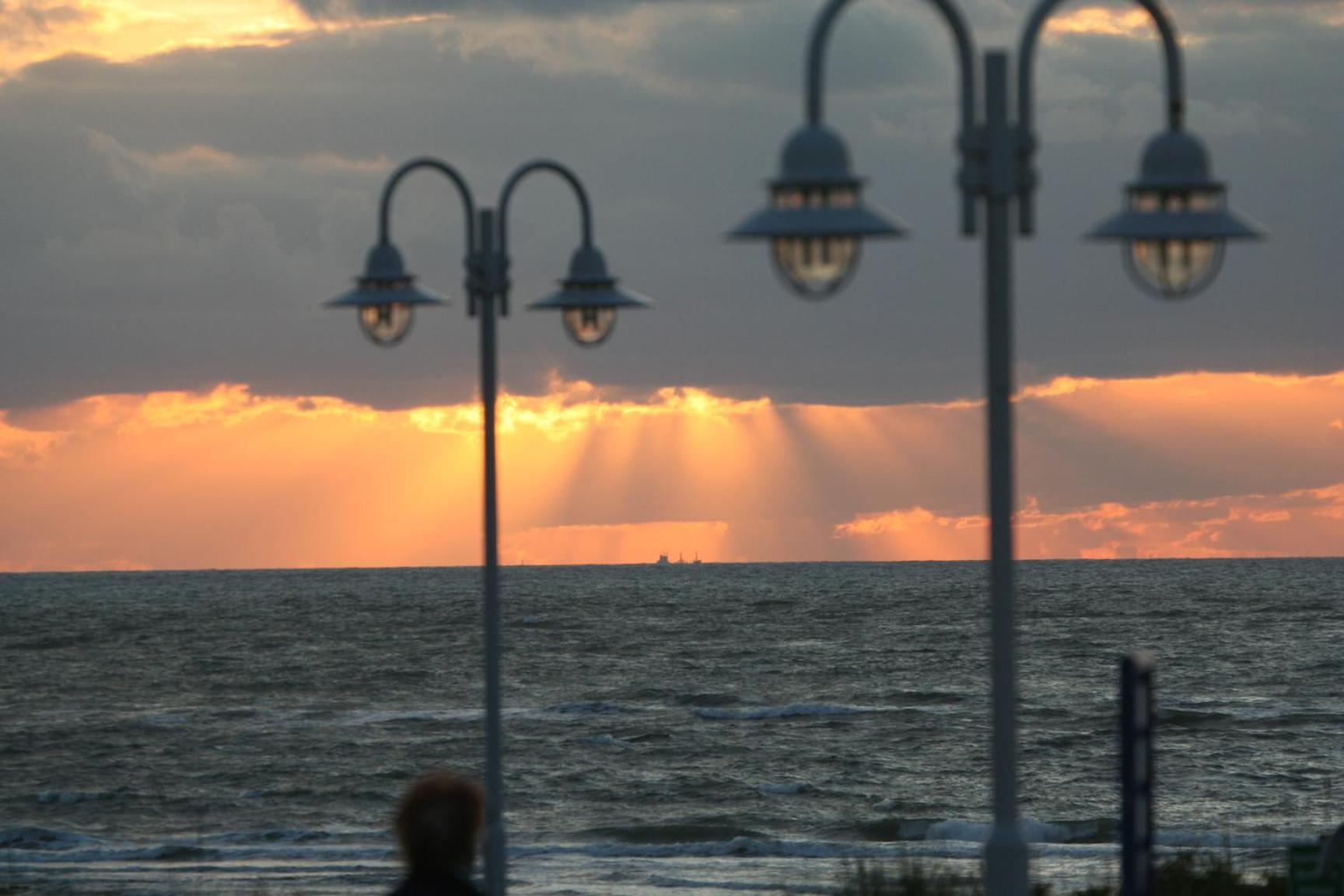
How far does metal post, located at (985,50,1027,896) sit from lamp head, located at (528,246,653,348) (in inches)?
151

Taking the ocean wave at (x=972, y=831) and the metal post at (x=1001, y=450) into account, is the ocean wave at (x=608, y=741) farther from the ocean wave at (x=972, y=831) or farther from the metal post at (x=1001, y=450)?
the metal post at (x=1001, y=450)

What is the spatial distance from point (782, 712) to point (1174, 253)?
4665cm

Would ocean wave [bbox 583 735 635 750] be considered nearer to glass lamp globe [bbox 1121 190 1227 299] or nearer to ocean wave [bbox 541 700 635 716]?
ocean wave [bbox 541 700 635 716]

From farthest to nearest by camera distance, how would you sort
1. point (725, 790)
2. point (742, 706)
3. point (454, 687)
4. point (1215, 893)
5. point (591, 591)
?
1. point (591, 591)
2. point (454, 687)
3. point (742, 706)
4. point (725, 790)
5. point (1215, 893)

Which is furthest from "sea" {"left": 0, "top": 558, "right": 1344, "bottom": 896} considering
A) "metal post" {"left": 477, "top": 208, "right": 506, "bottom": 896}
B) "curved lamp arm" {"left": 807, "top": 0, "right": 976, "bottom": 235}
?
"curved lamp arm" {"left": 807, "top": 0, "right": 976, "bottom": 235}

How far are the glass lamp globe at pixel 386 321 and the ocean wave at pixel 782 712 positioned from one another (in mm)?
40439

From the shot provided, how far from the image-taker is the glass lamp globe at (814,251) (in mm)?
7492

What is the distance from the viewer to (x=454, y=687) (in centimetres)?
6531

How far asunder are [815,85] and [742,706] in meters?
49.1

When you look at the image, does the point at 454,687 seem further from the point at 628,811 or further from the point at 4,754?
the point at 628,811

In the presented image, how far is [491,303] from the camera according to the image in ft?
42.2

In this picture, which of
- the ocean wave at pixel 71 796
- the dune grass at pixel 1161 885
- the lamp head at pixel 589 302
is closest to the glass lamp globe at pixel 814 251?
the lamp head at pixel 589 302

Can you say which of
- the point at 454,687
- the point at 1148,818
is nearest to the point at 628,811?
the point at 1148,818

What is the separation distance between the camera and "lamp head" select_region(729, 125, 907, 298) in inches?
295
